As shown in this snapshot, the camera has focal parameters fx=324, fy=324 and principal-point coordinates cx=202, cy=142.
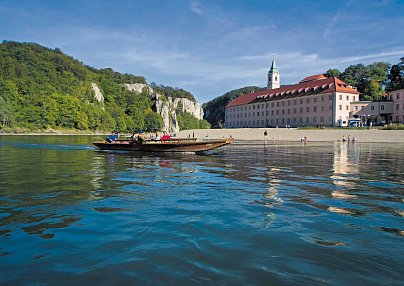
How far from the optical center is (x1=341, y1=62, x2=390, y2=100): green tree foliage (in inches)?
3637

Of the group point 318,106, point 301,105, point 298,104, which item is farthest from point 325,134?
point 298,104

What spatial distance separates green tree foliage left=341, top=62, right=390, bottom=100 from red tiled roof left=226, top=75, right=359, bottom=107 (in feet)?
30.9

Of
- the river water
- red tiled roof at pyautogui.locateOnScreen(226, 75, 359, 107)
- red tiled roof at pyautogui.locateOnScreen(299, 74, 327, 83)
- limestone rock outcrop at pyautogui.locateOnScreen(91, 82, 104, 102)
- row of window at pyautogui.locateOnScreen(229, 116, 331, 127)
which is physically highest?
limestone rock outcrop at pyautogui.locateOnScreen(91, 82, 104, 102)

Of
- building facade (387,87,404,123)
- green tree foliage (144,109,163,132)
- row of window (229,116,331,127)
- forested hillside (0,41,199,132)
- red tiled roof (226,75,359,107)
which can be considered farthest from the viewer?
green tree foliage (144,109,163,132)

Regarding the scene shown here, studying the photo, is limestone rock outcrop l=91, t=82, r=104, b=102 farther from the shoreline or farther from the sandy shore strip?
the shoreline

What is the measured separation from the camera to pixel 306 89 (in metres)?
91.6

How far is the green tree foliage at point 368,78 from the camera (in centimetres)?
9238

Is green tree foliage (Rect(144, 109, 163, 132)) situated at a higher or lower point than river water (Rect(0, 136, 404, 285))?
higher

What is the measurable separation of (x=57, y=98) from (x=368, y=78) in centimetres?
11253

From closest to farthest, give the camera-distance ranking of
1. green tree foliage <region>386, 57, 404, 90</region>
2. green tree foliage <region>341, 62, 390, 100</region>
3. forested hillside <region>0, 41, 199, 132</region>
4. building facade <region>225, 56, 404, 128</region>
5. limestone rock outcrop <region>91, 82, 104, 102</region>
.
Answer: building facade <region>225, 56, 404, 128</region> < green tree foliage <region>341, 62, 390, 100</region> < green tree foliage <region>386, 57, 404, 90</region> < forested hillside <region>0, 41, 199, 132</region> < limestone rock outcrop <region>91, 82, 104, 102</region>

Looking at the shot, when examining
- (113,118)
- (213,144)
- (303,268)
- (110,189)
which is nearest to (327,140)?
(213,144)

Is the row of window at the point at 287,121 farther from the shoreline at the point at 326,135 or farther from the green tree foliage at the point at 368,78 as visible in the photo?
the shoreline at the point at 326,135

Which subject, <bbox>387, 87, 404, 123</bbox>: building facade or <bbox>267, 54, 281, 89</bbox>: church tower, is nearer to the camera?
<bbox>387, 87, 404, 123</bbox>: building facade

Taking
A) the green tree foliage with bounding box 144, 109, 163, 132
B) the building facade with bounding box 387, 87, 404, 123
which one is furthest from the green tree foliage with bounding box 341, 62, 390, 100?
the green tree foliage with bounding box 144, 109, 163, 132
